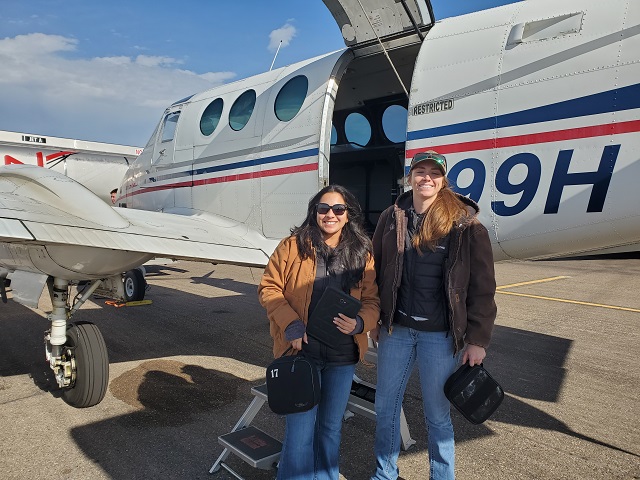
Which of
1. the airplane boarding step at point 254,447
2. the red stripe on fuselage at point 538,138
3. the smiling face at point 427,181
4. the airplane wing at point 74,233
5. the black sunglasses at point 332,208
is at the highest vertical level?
the red stripe on fuselage at point 538,138

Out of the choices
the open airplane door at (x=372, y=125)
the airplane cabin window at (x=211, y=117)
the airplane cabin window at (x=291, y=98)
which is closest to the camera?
the airplane cabin window at (x=291, y=98)

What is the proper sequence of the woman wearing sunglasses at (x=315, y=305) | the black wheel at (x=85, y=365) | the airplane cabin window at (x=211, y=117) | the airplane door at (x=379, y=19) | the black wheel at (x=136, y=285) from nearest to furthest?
the woman wearing sunglasses at (x=315, y=305) → the black wheel at (x=85, y=365) → the airplane door at (x=379, y=19) → the airplane cabin window at (x=211, y=117) → the black wheel at (x=136, y=285)

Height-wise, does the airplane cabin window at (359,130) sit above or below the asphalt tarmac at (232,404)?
above

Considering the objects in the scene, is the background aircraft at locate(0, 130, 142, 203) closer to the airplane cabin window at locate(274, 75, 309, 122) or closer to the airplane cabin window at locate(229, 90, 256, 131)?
the airplane cabin window at locate(229, 90, 256, 131)

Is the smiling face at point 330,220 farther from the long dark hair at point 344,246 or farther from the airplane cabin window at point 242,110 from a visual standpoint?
the airplane cabin window at point 242,110

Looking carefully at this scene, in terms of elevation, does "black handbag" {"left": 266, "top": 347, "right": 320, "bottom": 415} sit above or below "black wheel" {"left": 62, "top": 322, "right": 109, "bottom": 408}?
above

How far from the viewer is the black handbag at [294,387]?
2.35 meters

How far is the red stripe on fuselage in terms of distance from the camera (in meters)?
3.30

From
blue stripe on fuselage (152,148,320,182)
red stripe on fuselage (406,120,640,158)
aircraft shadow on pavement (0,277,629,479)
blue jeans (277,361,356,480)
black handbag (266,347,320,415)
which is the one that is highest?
red stripe on fuselage (406,120,640,158)

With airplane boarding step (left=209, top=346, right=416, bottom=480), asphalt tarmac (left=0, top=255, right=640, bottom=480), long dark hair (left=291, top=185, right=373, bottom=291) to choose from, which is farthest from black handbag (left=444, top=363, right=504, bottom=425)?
asphalt tarmac (left=0, top=255, right=640, bottom=480)

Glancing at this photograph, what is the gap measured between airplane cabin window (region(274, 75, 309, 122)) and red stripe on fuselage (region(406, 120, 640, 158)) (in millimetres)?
1618

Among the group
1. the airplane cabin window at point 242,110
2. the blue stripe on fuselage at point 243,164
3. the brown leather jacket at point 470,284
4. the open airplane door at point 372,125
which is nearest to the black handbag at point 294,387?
the brown leather jacket at point 470,284

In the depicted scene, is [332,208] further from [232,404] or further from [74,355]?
[74,355]

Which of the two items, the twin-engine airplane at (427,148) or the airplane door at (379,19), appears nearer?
the twin-engine airplane at (427,148)
